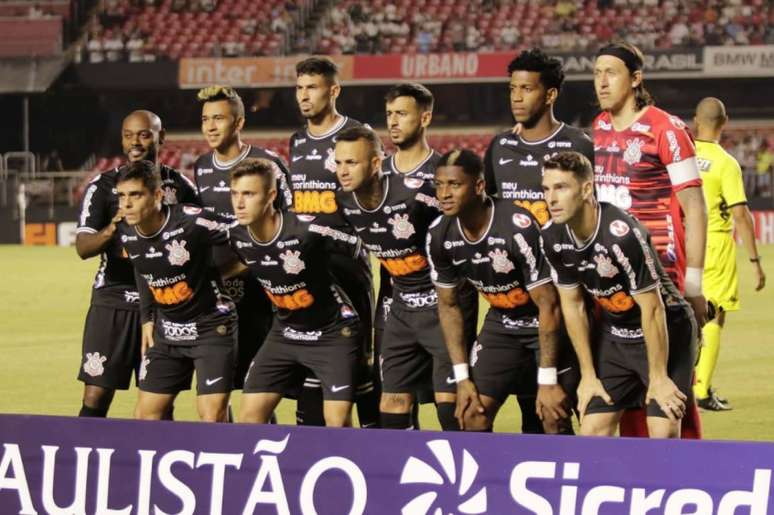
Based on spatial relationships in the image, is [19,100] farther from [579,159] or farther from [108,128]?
[579,159]

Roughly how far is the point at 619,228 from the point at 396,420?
1633 millimetres

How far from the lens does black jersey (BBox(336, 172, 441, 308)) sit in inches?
266

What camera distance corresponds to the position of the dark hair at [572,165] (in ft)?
19.2

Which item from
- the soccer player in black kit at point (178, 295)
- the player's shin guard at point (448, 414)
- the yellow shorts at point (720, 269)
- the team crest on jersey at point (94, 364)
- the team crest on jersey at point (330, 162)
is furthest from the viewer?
the yellow shorts at point (720, 269)

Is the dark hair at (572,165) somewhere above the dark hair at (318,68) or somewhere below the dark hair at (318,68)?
below

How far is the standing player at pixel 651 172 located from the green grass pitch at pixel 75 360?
2017 millimetres

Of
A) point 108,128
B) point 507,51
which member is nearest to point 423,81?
point 507,51

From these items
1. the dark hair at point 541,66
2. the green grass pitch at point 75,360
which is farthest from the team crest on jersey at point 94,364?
the dark hair at point 541,66

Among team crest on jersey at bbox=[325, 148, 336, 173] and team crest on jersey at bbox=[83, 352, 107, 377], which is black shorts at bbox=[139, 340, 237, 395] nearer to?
team crest on jersey at bbox=[83, 352, 107, 377]

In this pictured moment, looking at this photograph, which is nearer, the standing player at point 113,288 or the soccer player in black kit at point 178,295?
the soccer player in black kit at point 178,295

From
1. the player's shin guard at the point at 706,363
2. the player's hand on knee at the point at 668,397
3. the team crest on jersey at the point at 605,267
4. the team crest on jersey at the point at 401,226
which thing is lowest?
the player's shin guard at the point at 706,363

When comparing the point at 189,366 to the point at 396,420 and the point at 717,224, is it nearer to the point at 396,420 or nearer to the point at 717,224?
the point at 396,420

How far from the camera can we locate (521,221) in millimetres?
6367

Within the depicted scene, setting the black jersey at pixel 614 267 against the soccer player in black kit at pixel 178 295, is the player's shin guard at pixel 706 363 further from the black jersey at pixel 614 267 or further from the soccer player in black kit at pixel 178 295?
the soccer player in black kit at pixel 178 295
